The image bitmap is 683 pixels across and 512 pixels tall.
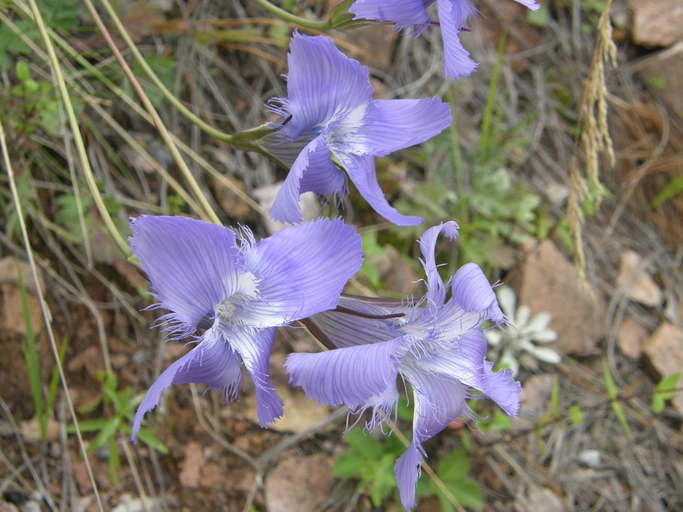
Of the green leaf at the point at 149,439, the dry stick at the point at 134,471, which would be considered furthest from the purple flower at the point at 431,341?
the dry stick at the point at 134,471

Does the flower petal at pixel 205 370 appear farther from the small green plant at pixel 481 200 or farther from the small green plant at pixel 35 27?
the small green plant at pixel 481 200

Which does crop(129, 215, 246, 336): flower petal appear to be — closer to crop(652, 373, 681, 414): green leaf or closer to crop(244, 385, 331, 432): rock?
crop(244, 385, 331, 432): rock

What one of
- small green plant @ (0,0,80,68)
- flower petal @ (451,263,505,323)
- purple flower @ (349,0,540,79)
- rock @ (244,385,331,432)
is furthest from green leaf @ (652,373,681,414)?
small green plant @ (0,0,80,68)

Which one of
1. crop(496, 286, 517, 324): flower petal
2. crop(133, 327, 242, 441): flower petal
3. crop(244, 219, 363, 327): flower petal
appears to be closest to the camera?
crop(133, 327, 242, 441): flower petal

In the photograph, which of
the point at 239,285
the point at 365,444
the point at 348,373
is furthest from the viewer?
the point at 365,444

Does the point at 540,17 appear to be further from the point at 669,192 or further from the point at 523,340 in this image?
the point at 523,340

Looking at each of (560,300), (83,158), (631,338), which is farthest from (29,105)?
(631,338)

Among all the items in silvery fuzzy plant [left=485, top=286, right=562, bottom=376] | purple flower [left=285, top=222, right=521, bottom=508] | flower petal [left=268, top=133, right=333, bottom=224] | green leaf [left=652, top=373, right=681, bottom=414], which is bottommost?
silvery fuzzy plant [left=485, top=286, right=562, bottom=376]
